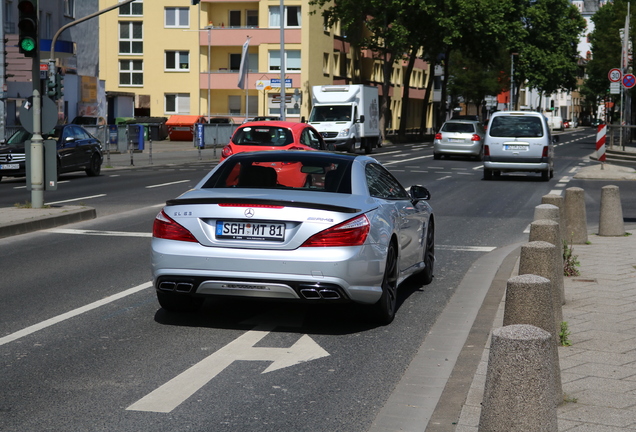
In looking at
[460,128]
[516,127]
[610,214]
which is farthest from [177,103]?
[610,214]

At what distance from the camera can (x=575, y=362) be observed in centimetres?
639

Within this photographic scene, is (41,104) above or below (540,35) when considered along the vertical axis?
below

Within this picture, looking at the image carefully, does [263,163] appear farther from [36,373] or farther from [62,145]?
[62,145]

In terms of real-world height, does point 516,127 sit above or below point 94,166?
above

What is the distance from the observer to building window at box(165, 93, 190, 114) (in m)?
74.7

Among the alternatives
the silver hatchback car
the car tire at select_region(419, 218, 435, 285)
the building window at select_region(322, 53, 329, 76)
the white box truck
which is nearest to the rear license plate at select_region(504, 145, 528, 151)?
the silver hatchback car

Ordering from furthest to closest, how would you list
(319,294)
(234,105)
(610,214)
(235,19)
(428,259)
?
(235,19) → (234,105) → (610,214) → (428,259) → (319,294)

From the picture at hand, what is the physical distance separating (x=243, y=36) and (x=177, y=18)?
5248mm

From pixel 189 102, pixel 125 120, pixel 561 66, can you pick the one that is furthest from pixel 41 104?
pixel 561 66

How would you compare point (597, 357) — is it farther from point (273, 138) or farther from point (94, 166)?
point (94, 166)

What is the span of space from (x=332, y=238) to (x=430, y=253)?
3024 mm

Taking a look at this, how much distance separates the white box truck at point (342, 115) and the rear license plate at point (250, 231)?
36.3m

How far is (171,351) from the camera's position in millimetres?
6848

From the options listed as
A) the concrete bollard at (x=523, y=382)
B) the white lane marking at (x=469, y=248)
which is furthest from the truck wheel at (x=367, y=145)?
the concrete bollard at (x=523, y=382)
